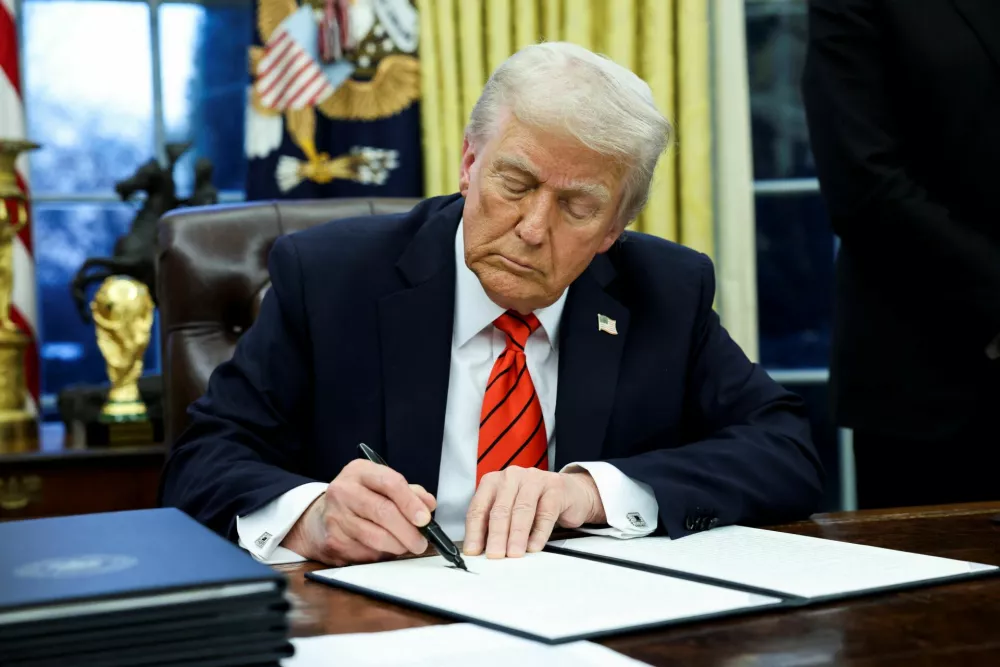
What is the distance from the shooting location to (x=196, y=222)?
218 cm

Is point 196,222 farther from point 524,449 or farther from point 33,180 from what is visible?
point 33,180

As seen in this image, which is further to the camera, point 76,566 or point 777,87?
point 777,87

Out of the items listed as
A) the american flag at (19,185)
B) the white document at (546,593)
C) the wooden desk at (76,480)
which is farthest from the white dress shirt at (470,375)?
the american flag at (19,185)

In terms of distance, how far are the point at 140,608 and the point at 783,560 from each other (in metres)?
0.71

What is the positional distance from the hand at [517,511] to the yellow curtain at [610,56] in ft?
7.22

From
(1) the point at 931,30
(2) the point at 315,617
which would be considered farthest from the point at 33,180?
(2) the point at 315,617

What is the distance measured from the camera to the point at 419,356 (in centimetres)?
175

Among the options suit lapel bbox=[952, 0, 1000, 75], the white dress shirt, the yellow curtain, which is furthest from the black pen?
the yellow curtain

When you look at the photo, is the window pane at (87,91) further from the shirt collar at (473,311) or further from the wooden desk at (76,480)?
the shirt collar at (473,311)

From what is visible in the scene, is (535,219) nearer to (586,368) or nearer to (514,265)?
(514,265)

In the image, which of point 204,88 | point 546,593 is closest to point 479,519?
point 546,593

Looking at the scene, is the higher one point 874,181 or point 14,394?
point 874,181

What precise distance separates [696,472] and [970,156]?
0.99 m

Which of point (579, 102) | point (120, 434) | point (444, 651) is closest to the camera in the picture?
point (444, 651)
